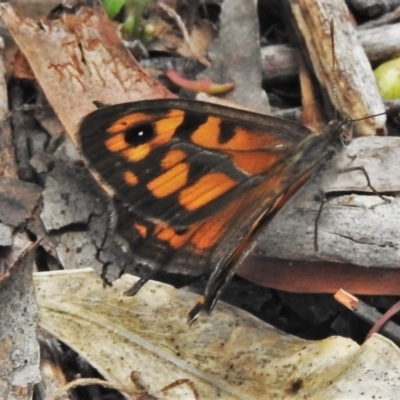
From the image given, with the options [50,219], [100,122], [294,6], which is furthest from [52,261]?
[294,6]

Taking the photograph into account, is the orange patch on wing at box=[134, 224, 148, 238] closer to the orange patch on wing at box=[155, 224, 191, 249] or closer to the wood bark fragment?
the orange patch on wing at box=[155, 224, 191, 249]

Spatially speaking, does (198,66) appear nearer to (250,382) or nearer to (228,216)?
(228,216)

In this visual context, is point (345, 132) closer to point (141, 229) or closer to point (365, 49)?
point (365, 49)

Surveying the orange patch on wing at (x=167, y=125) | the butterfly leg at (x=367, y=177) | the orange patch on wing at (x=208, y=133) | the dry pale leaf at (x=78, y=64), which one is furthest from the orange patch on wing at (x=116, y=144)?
the butterfly leg at (x=367, y=177)

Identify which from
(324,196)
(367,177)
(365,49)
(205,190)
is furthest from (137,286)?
(365,49)

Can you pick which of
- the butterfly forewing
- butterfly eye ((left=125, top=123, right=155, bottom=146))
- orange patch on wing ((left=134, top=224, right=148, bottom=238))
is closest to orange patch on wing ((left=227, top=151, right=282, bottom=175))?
the butterfly forewing
